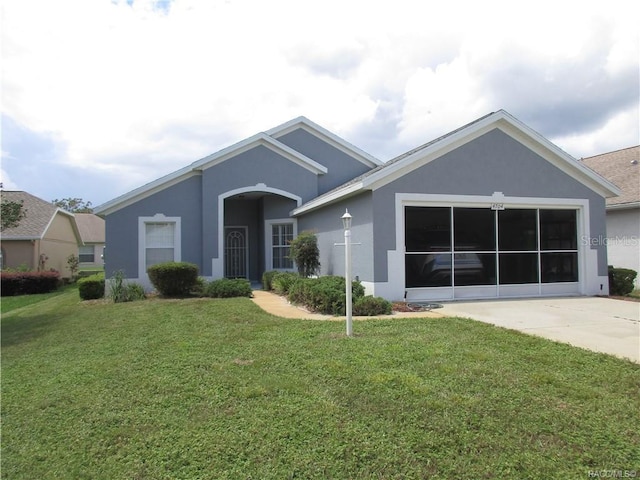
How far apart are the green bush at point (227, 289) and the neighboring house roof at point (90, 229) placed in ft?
105

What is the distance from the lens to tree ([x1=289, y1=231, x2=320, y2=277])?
14.3m

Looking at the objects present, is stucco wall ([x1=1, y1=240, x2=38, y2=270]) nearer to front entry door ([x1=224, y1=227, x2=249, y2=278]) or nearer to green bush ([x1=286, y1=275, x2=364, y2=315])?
front entry door ([x1=224, y1=227, x2=249, y2=278])

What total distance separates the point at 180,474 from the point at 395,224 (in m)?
8.61

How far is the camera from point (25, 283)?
2117 cm

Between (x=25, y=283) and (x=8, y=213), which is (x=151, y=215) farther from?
(x=25, y=283)

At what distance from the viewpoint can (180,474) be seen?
3445 mm

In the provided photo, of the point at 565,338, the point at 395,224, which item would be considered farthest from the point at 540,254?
the point at 565,338

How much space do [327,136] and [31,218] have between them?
19548mm

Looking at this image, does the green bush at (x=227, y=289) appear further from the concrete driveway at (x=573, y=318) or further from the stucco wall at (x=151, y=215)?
the concrete driveway at (x=573, y=318)

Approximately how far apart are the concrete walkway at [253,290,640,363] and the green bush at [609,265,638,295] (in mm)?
1922

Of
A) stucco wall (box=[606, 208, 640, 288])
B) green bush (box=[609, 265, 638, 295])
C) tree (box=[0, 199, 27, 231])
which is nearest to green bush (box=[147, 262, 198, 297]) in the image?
tree (box=[0, 199, 27, 231])

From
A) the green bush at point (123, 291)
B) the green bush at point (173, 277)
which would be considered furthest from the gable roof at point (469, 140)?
the green bush at point (123, 291)

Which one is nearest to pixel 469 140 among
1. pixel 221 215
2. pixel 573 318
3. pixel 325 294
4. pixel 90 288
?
pixel 573 318

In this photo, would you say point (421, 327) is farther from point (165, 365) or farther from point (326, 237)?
point (326, 237)
